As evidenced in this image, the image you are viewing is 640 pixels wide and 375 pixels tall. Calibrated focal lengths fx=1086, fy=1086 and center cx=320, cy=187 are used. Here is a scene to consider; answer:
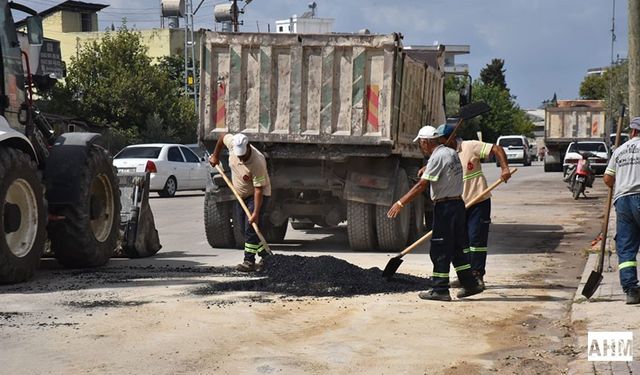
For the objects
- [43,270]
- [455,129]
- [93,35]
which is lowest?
[43,270]

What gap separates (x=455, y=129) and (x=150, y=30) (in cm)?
5940

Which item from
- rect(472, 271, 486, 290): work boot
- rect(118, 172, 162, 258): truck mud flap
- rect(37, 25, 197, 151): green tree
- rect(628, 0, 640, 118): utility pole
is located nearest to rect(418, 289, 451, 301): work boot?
rect(472, 271, 486, 290): work boot

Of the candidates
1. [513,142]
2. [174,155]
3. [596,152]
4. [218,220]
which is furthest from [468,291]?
[513,142]

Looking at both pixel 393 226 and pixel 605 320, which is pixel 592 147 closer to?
pixel 393 226

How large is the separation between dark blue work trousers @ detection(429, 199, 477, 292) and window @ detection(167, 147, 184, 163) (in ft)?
67.4

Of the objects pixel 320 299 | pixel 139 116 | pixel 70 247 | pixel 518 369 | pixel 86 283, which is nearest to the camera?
pixel 518 369

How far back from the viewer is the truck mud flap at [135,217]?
1338 cm

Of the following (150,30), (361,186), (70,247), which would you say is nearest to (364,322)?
(70,247)

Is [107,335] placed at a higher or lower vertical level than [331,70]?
lower

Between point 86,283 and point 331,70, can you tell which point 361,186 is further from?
point 86,283

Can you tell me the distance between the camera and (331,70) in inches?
557

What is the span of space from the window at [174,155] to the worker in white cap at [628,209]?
2142 centimetres

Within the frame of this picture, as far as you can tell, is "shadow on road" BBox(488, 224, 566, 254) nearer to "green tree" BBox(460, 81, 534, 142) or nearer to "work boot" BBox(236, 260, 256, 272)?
"work boot" BBox(236, 260, 256, 272)

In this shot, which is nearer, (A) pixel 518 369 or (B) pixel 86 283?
(A) pixel 518 369
